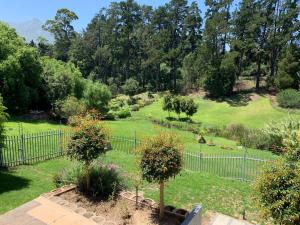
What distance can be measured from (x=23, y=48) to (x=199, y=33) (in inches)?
1603

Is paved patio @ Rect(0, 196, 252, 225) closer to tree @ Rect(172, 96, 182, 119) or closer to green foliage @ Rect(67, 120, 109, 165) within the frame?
green foliage @ Rect(67, 120, 109, 165)

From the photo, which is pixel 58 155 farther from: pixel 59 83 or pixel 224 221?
pixel 59 83

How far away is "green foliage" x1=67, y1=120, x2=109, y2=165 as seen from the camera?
9234mm

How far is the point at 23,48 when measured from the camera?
1133 inches

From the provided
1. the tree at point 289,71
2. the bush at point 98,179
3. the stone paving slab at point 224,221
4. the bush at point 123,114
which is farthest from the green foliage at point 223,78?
→ the bush at point 98,179

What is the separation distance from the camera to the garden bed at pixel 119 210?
7976 mm

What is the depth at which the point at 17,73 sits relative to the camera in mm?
27594

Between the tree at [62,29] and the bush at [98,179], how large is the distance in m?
62.2

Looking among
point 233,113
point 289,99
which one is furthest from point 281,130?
point 289,99

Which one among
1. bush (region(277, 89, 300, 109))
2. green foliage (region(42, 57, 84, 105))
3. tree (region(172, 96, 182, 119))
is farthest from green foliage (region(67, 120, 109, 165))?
bush (region(277, 89, 300, 109))

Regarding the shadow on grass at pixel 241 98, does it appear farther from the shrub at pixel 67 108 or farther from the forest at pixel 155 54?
the shrub at pixel 67 108

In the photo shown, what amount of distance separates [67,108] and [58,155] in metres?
12.3

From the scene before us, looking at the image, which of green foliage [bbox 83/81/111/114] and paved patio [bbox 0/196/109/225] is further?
green foliage [bbox 83/81/111/114]

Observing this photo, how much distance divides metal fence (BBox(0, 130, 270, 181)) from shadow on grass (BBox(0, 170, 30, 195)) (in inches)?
49.1
